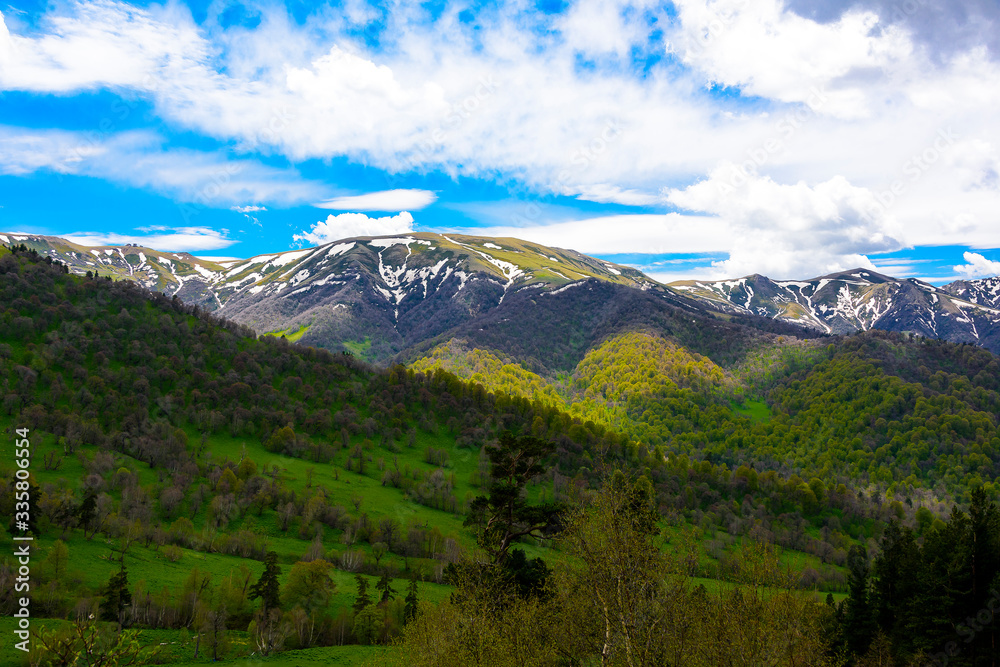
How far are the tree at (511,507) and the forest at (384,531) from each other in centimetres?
19

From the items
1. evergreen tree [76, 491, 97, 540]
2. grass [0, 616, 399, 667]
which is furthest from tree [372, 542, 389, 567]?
evergreen tree [76, 491, 97, 540]

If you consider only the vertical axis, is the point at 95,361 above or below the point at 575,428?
above

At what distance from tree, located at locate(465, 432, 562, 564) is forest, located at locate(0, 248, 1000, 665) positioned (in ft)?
0.63

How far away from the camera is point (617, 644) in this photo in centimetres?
1966

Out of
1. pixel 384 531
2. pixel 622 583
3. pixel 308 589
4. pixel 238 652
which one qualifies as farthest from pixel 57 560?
pixel 622 583

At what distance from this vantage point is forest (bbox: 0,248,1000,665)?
70.5 ft

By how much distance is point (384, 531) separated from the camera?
389 feet

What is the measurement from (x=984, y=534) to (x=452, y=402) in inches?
6636

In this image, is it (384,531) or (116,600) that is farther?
(384,531)

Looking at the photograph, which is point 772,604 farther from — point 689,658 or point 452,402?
point 452,402

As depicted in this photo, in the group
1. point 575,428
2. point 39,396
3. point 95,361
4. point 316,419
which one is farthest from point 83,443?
point 575,428

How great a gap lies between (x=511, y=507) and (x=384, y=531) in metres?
95.0
